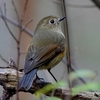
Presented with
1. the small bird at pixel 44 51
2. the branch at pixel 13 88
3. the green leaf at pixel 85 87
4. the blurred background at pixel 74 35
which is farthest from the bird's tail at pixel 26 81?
the blurred background at pixel 74 35

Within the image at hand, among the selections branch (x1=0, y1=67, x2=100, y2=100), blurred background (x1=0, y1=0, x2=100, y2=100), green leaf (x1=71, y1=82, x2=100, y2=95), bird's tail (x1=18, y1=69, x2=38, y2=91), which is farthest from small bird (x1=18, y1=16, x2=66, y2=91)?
blurred background (x1=0, y1=0, x2=100, y2=100)

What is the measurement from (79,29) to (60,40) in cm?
298

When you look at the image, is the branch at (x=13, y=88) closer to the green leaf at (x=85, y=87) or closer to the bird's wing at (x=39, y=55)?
the bird's wing at (x=39, y=55)

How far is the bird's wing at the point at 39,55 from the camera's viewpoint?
4137 mm

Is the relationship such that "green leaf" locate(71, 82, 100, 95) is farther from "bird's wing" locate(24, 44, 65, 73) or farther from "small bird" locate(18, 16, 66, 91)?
"bird's wing" locate(24, 44, 65, 73)

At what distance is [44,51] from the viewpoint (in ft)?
14.2

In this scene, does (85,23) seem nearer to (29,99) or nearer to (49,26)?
(29,99)

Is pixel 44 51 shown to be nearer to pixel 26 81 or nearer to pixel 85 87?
pixel 26 81

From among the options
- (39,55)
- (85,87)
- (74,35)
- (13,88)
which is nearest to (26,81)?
(13,88)

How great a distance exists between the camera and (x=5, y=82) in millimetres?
4020

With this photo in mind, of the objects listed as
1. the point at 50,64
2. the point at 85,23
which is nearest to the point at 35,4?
the point at 85,23

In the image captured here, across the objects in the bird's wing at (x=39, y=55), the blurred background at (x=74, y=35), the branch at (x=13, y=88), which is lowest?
the branch at (x=13, y=88)

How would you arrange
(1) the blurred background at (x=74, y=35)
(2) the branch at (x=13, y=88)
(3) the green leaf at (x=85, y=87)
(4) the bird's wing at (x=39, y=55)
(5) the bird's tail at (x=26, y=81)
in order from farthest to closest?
(1) the blurred background at (x=74, y=35) < (4) the bird's wing at (x=39, y=55) < (2) the branch at (x=13, y=88) < (5) the bird's tail at (x=26, y=81) < (3) the green leaf at (x=85, y=87)

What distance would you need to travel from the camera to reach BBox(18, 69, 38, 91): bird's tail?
3.84m
